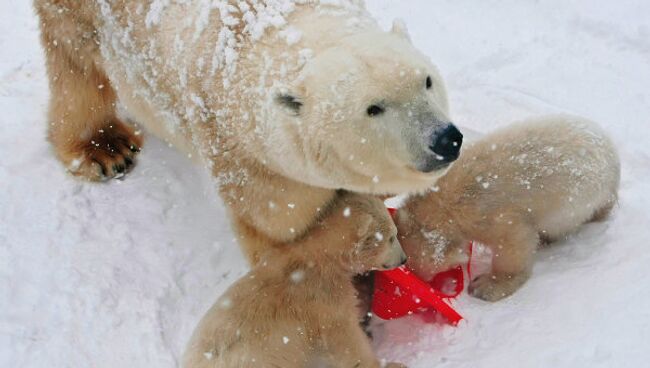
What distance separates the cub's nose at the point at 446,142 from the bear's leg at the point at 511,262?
1158 mm

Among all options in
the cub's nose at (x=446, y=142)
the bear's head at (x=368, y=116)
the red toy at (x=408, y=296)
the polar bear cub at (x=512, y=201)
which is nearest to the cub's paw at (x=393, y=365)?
the red toy at (x=408, y=296)

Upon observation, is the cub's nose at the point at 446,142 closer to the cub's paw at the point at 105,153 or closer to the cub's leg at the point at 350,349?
the cub's leg at the point at 350,349

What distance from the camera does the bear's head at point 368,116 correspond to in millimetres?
2594

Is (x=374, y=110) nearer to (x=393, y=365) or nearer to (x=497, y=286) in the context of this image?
(x=393, y=365)

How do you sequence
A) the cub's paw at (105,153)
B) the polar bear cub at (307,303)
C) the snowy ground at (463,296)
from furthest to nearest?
the cub's paw at (105,153) < the snowy ground at (463,296) < the polar bear cub at (307,303)

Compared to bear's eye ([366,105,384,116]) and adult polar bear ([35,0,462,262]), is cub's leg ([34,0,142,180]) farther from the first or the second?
bear's eye ([366,105,384,116])

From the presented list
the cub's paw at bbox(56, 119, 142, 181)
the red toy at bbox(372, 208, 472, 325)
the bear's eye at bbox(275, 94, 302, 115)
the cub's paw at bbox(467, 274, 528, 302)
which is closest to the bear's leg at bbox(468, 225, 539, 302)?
the cub's paw at bbox(467, 274, 528, 302)

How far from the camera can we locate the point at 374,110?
2.64 meters

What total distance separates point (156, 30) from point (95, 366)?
1.64 meters

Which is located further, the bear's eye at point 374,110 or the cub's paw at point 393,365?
the cub's paw at point 393,365

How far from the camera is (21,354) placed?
327 centimetres

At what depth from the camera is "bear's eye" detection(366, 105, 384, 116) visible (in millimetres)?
2628

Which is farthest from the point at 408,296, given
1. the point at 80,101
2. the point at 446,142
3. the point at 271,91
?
the point at 80,101

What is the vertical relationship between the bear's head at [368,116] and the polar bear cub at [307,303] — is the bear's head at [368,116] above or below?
above
